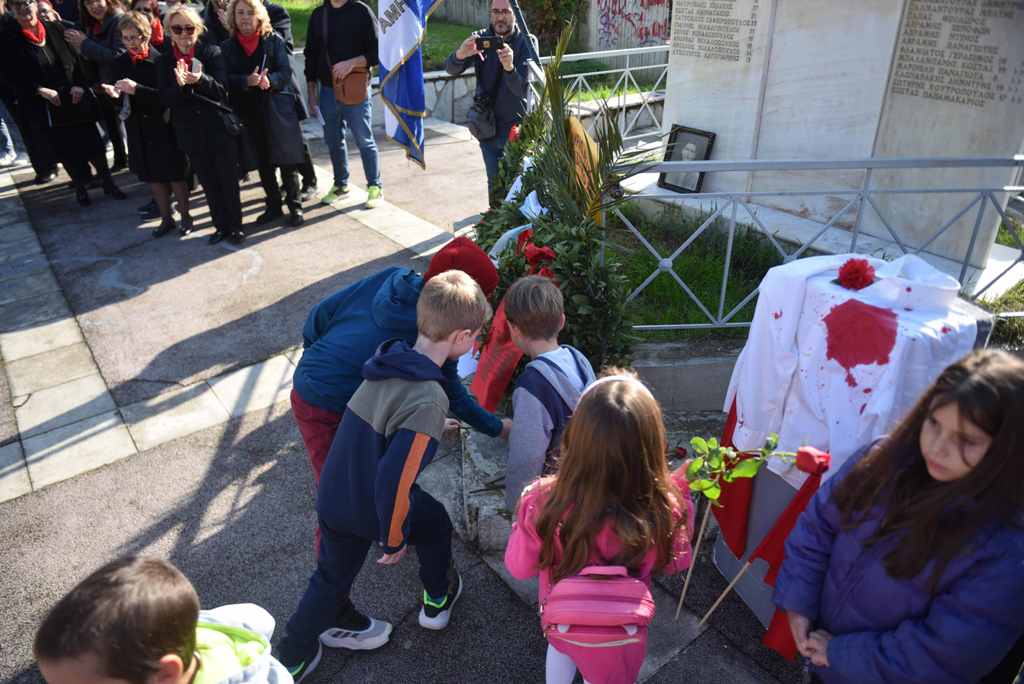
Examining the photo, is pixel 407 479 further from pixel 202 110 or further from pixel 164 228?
pixel 164 228

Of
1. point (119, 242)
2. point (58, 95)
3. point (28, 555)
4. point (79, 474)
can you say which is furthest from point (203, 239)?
point (28, 555)

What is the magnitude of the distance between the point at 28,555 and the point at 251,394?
1482mm

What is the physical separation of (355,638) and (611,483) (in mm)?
1495

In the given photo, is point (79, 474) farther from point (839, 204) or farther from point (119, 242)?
point (839, 204)

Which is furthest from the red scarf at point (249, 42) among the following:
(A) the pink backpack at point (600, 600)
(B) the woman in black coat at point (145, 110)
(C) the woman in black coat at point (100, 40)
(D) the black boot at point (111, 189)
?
(A) the pink backpack at point (600, 600)

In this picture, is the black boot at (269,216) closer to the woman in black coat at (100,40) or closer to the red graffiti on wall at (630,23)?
the woman in black coat at (100,40)

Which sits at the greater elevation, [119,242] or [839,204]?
[839,204]

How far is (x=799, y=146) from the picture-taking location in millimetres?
5906

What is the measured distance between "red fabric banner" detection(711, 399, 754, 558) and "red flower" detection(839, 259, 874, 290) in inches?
26.6

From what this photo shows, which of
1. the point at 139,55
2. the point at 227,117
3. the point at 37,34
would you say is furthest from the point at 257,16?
the point at 37,34

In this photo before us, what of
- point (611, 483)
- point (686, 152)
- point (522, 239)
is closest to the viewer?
point (611, 483)

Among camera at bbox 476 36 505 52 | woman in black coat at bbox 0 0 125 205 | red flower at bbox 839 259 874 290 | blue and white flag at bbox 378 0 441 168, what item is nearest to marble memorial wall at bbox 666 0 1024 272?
camera at bbox 476 36 505 52

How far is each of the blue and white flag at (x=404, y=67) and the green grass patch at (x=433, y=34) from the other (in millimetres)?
5425

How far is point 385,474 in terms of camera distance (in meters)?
2.20
